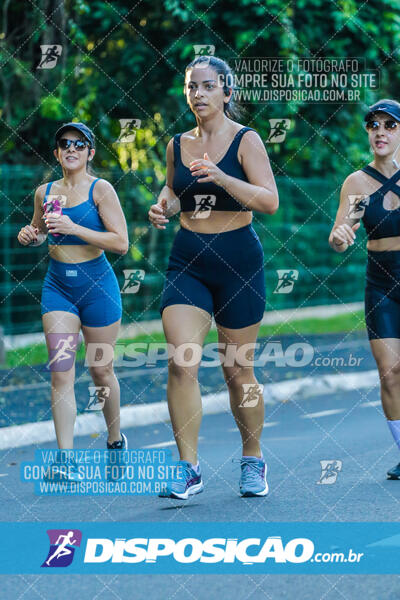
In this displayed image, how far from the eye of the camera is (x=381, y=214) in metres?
6.43

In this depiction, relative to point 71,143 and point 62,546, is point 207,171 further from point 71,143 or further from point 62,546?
point 62,546

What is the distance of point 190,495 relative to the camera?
6.09 m

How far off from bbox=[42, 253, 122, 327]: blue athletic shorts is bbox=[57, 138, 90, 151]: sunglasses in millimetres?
603

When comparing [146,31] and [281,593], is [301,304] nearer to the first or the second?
[146,31]

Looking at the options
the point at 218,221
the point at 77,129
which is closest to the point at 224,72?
the point at 218,221

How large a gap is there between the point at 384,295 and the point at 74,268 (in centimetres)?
167

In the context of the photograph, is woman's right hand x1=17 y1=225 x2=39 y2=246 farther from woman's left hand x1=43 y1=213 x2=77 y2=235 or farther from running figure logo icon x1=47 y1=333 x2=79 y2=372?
running figure logo icon x1=47 y1=333 x2=79 y2=372

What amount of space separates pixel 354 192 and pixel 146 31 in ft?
30.9

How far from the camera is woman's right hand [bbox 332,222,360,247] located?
19.8 feet

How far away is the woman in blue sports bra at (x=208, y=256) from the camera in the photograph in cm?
596

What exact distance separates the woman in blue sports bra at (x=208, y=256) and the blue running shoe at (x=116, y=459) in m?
0.68

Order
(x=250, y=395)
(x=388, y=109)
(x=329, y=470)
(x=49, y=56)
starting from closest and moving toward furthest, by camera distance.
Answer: (x=250, y=395) → (x=388, y=109) → (x=329, y=470) → (x=49, y=56)

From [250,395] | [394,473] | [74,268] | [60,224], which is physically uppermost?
[60,224]

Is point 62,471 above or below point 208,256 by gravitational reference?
below
